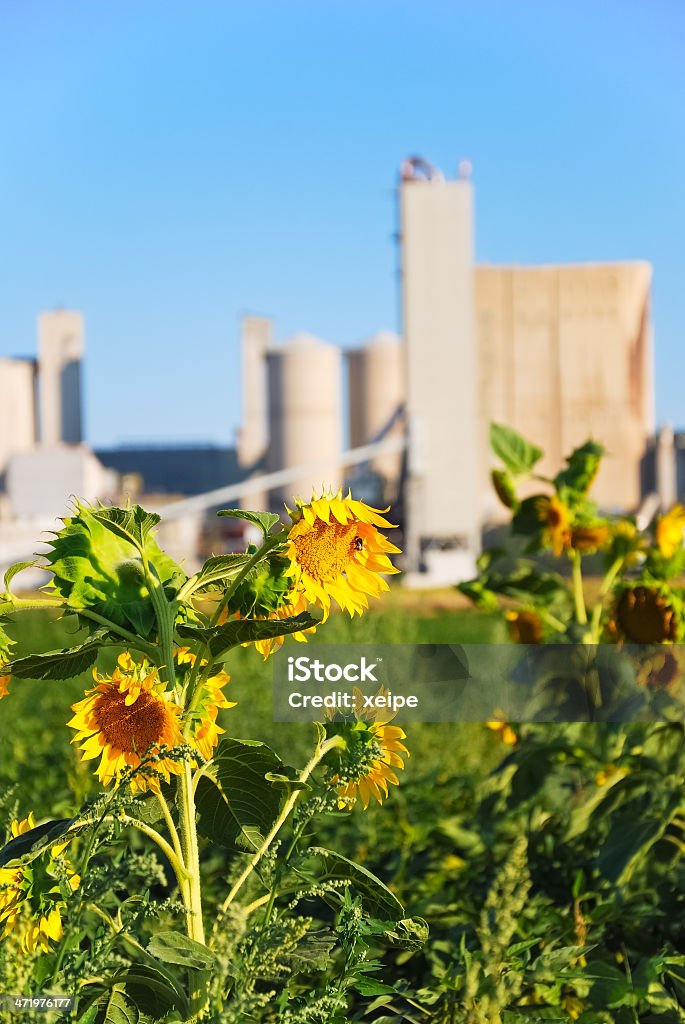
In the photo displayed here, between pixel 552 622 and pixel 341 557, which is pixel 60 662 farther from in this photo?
pixel 552 622

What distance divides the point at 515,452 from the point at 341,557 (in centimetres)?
80

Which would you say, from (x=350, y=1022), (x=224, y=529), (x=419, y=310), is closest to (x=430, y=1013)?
(x=350, y=1022)

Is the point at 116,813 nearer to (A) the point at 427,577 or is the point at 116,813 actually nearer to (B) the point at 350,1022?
(B) the point at 350,1022

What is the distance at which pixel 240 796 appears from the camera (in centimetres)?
77

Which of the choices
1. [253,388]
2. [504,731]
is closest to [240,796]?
[504,731]

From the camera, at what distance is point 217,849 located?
1.58 metres

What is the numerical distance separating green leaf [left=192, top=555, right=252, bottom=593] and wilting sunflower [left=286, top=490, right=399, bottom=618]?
0.12ft

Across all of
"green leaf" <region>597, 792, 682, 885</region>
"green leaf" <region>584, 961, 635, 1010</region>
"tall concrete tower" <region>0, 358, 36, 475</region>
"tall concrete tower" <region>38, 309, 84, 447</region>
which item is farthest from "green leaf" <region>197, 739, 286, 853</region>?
"tall concrete tower" <region>38, 309, 84, 447</region>

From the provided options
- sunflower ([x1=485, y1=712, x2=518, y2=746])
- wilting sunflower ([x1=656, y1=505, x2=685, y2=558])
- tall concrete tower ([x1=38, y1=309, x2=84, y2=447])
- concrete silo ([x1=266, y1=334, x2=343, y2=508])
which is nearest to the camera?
wilting sunflower ([x1=656, y1=505, x2=685, y2=558])

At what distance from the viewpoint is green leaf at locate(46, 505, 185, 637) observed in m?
0.69

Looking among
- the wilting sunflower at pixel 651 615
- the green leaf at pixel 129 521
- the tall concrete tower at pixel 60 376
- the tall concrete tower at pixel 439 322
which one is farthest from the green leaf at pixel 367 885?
the tall concrete tower at pixel 60 376

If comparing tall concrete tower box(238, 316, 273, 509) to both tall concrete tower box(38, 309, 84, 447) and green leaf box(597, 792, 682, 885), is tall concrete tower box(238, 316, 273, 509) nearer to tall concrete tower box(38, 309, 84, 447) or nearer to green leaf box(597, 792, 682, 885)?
tall concrete tower box(38, 309, 84, 447)

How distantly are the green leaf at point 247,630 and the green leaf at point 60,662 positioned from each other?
0.21 feet

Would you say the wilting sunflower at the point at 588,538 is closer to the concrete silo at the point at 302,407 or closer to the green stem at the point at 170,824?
the green stem at the point at 170,824
